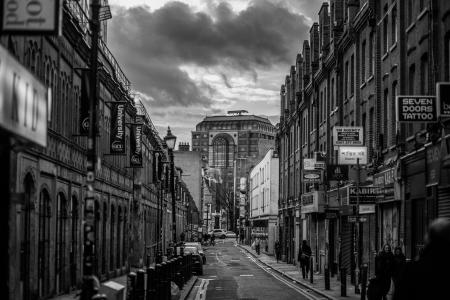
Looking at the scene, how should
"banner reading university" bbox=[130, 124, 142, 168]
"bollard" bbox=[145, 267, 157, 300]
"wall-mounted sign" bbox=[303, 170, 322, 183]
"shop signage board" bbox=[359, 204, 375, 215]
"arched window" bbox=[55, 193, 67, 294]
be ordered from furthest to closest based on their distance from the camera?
"wall-mounted sign" bbox=[303, 170, 322, 183] → "banner reading university" bbox=[130, 124, 142, 168] → "shop signage board" bbox=[359, 204, 375, 215] → "arched window" bbox=[55, 193, 67, 294] → "bollard" bbox=[145, 267, 157, 300]

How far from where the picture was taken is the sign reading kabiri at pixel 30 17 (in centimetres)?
973

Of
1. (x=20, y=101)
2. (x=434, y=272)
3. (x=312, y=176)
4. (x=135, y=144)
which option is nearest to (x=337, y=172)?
(x=312, y=176)

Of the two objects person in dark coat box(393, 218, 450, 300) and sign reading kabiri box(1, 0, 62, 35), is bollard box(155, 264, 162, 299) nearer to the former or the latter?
sign reading kabiri box(1, 0, 62, 35)

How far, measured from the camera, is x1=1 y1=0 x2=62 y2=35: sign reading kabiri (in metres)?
9.73

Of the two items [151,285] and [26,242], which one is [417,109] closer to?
[151,285]

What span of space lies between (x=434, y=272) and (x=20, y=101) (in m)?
4.30

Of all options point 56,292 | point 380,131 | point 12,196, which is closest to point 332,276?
point 380,131

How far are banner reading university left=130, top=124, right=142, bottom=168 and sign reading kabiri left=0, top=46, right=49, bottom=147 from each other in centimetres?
3011

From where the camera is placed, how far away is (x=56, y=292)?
2492 centimetres

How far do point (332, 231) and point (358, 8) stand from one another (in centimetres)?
1278

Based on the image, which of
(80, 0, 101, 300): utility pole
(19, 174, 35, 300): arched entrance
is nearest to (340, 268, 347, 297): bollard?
(19, 174, 35, 300): arched entrance

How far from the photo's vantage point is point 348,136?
96.8ft

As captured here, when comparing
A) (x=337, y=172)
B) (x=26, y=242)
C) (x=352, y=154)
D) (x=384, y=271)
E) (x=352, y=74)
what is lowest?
(x=384, y=271)

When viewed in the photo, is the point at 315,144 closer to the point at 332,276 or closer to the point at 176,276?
the point at 332,276
